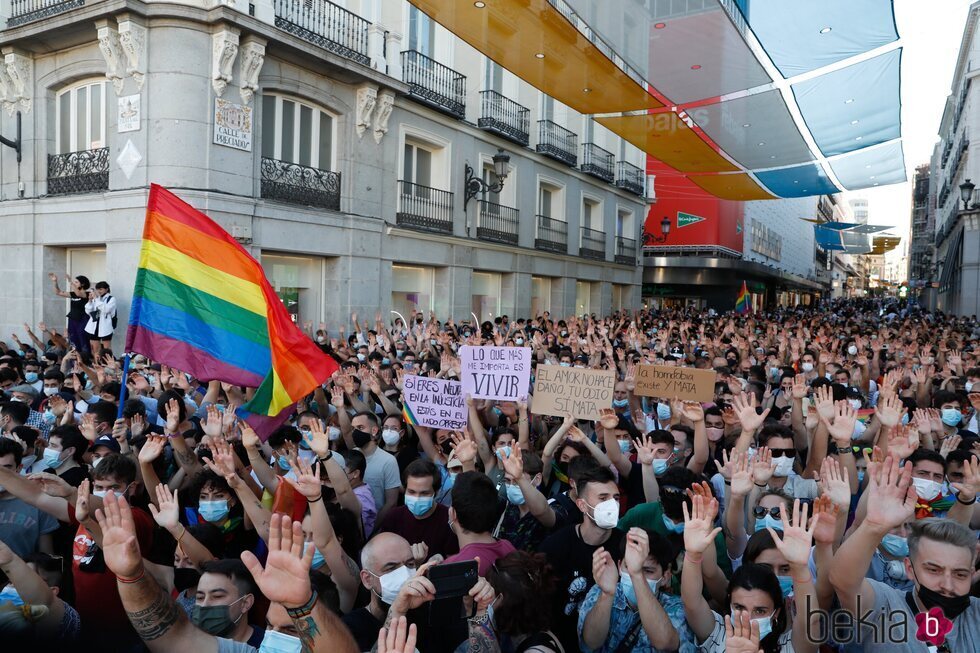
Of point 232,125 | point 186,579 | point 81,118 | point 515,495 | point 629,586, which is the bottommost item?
point 186,579

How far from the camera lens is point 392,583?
9.62ft

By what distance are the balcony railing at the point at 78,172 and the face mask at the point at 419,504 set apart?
12.5 m

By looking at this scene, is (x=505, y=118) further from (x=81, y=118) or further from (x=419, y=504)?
(x=419, y=504)

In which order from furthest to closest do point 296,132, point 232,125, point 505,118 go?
1. point 505,118
2. point 296,132
3. point 232,125

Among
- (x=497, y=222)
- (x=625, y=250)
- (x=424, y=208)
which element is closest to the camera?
(x=424, y=208)

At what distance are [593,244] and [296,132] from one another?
15426 mm

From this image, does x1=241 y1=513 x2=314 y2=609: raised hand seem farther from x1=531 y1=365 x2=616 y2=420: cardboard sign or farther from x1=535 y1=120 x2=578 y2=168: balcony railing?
x1=535 y1=120 x2=578 y2=168: balcony railing

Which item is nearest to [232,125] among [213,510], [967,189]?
[213,510]

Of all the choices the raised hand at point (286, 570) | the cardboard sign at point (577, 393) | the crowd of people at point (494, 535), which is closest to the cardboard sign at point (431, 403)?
the crowd of people at point (494, 535)

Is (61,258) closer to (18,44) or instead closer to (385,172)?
(18,44)

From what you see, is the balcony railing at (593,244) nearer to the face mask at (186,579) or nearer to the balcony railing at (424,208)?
the balcony railing at (424,208)

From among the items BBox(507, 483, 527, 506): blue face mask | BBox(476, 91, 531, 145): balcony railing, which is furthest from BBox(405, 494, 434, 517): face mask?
BBox(476, 91, 531, 145): balcony railing

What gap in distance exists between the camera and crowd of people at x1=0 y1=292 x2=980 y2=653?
8.25ft

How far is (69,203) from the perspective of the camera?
14.0 meters
